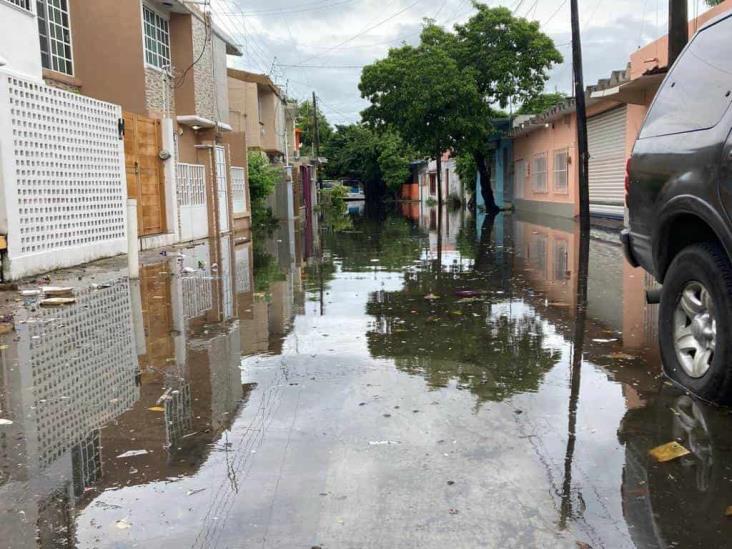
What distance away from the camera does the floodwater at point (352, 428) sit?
9.93 ft

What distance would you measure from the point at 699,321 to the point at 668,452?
1077 mm

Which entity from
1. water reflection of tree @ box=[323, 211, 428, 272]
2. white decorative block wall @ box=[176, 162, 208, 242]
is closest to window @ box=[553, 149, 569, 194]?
water reflection of tree @ box=[323, 211, 428, 272]

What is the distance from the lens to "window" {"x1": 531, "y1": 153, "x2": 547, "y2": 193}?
29.9m

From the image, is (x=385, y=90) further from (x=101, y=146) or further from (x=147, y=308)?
(x=147, y=308)

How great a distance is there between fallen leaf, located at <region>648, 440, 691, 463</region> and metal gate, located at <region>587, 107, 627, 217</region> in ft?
56.1

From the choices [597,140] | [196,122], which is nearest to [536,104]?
[597,140]

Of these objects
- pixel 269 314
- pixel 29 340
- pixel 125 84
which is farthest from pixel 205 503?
pixel 125 84

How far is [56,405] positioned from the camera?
4742 mm

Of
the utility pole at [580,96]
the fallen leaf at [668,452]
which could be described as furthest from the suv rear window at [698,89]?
the utility pole at [580,96]

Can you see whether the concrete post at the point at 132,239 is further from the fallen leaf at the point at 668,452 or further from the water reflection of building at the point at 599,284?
the fallen leaf at the point at 668,452

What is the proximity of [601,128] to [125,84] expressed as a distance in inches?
568

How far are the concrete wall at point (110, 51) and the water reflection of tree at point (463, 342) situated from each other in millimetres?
11696

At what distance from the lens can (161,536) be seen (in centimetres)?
294

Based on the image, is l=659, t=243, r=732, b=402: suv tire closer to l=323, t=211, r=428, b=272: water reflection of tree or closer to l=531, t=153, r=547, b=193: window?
l=323, t=211, r=428, b=272: water reflection of tree
